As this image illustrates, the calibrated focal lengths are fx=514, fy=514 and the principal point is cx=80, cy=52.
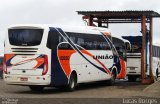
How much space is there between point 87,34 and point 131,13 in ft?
20.3

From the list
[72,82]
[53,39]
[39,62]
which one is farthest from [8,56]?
[72,82]

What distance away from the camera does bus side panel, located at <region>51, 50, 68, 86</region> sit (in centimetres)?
2233

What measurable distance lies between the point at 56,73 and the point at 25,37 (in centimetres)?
208

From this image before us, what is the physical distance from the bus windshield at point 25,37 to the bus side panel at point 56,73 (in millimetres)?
925

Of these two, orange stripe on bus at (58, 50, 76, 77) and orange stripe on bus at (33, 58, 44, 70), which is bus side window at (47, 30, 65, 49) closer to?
orange stripe on bus at (58, 50, 76, 77)

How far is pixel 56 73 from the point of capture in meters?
22.6

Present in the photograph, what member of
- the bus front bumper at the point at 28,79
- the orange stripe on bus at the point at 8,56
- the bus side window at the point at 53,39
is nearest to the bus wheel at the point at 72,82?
the bus front bumper at the point at 28,79

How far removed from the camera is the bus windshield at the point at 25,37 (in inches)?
874

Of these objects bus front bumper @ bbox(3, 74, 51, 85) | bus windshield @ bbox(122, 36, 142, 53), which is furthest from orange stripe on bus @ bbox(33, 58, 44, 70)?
bus windshield @ bbox(122, 36, 142, 53)

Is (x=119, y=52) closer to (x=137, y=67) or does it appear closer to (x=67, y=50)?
(x=137, y=67)

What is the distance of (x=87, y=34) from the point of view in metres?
26.0

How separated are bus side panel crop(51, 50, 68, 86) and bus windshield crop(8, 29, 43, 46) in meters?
0.92

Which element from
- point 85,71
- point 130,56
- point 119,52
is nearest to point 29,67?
point 85,71

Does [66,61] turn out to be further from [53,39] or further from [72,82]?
[53,39]
